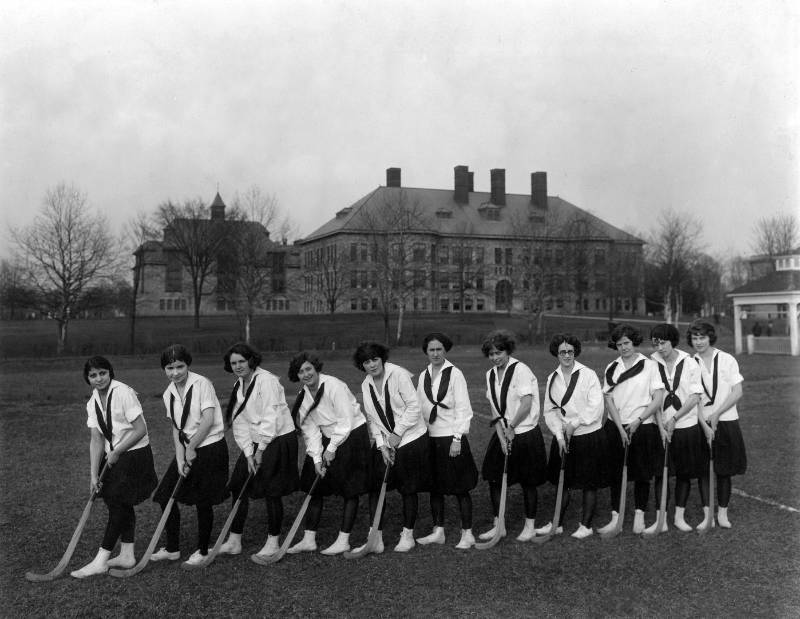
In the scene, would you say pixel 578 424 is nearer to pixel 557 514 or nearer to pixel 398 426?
pixel 557 514

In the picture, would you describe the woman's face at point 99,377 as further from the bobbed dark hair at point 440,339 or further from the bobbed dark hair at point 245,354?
the bobbed dark hair at point 440,339

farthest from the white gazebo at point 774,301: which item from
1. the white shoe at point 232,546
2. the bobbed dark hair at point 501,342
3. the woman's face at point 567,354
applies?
the white shoe at point 232,546

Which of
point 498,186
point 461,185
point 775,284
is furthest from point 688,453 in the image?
point 498,186

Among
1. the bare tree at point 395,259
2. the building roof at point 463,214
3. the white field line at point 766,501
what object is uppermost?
the building roof at point 463,214

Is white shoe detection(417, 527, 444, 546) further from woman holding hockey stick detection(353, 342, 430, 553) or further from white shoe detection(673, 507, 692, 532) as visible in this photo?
white shoe detection(673, 507, 692, 532)

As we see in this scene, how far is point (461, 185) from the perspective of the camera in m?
77.3

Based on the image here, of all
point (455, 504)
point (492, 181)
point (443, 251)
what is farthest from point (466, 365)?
point (492, 181)

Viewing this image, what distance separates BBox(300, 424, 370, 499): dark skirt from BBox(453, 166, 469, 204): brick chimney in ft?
235

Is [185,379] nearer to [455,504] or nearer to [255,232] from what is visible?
[455,504]

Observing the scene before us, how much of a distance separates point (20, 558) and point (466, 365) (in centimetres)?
2240

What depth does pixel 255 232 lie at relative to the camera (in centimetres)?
4659

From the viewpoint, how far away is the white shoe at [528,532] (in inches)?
267

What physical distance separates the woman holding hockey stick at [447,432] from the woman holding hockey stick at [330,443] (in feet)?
2.20

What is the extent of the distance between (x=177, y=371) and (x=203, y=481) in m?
1.01
